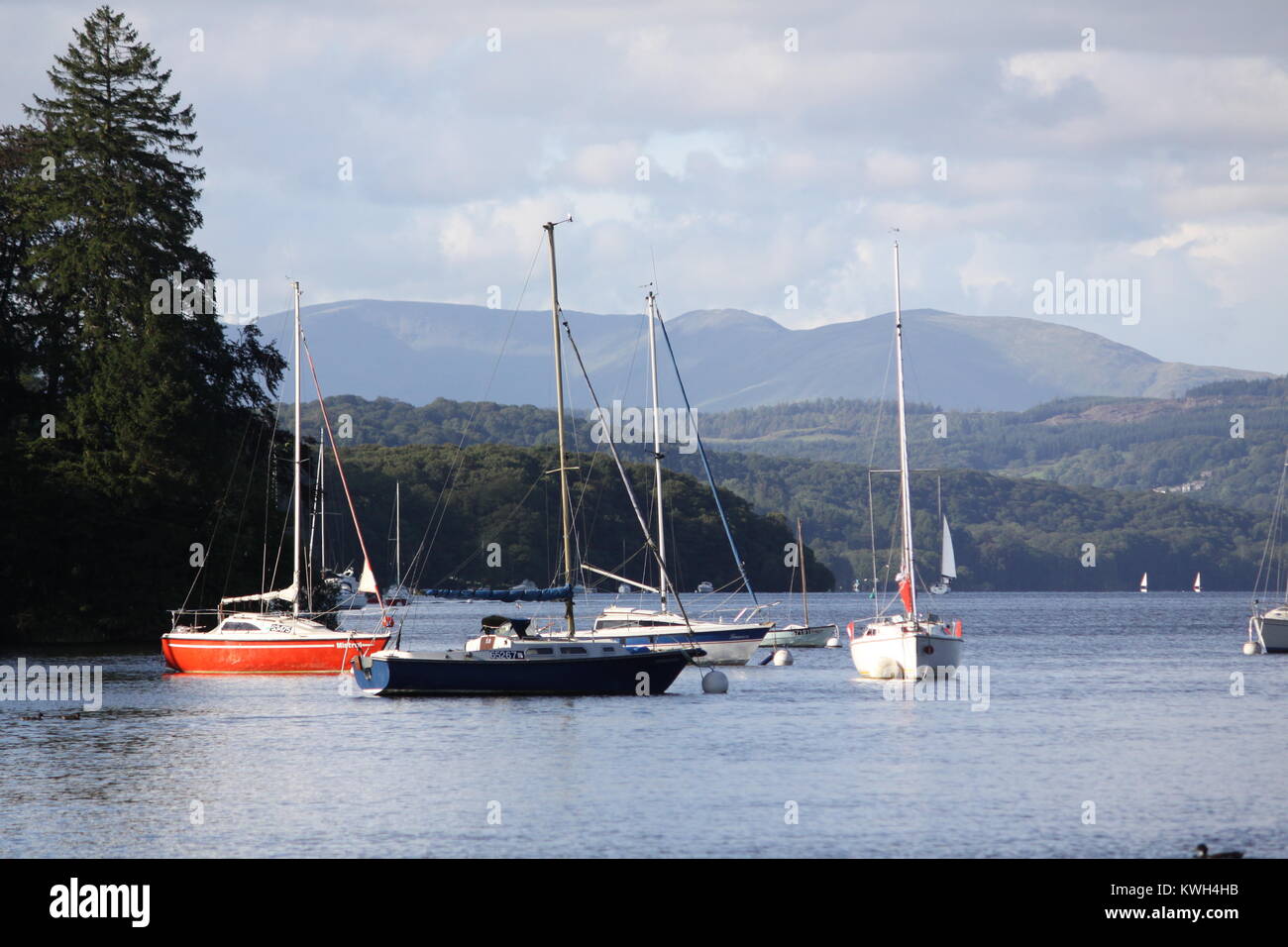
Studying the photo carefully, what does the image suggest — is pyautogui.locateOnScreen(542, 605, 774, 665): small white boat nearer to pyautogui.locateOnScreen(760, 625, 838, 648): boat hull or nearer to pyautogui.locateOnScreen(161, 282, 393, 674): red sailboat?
pyautogui.locateOnScreen(161, 282, 393, 674): red sailboat

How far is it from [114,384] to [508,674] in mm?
37775

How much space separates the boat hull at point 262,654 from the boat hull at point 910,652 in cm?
1937

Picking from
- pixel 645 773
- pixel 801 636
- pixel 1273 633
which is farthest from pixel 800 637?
pixel 645 773

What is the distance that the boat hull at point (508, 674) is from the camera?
174ft

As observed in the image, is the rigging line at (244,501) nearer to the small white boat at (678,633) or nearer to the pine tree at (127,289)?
the pine tree at (127,289)

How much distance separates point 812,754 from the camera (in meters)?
42.1

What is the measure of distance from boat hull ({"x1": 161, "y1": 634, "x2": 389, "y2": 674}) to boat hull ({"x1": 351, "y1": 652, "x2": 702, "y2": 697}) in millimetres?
10323

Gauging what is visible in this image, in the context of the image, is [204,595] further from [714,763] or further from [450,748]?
[714,763]

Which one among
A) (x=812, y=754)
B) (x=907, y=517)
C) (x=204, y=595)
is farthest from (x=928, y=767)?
(x=204, y=595)

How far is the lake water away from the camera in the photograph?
29.4m

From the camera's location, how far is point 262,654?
65625 mm

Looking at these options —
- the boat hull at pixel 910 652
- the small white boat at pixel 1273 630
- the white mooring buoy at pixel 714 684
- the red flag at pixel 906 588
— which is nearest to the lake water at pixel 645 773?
the white mooring buoy at pixel 714 684

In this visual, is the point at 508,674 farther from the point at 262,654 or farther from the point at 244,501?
the point at 244,501

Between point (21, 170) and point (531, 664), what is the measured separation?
180 ft
